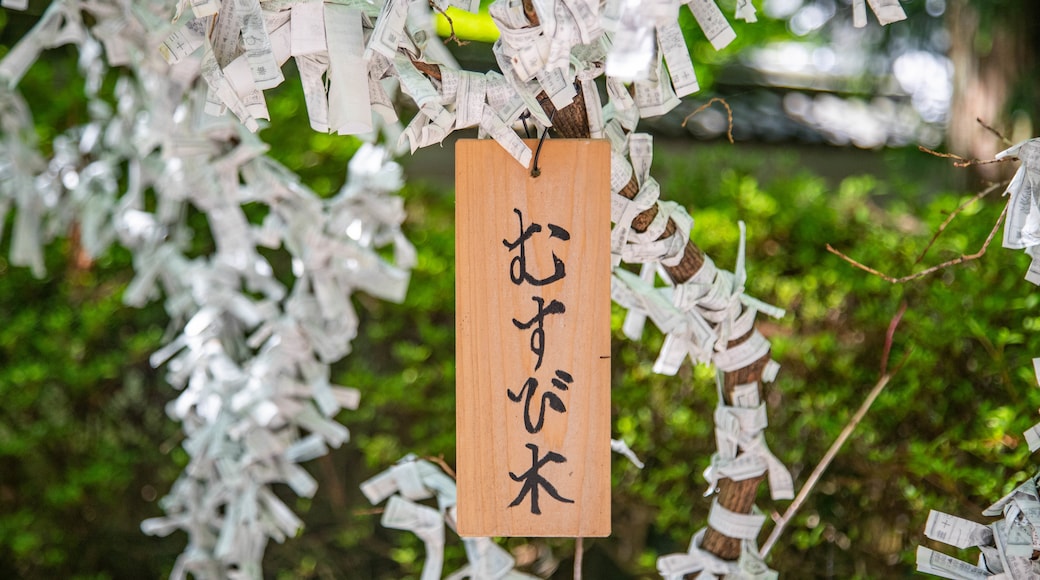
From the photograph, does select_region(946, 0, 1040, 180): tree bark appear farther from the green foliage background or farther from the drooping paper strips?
the drooping paper strips

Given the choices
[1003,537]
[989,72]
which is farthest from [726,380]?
[989,72]

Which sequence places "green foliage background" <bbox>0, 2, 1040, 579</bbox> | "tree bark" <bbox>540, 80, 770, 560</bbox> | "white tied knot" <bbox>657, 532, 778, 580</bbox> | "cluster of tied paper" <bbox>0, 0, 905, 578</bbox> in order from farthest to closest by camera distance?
1. "green foliage background" <bbox>0, 2, 1040, 579</bbox>
2. "white tied knot" <bbox>657, 532, 778, 580</bbox>
3. "tree bark" <bbox>540, 80, 770, 560</bbox>
4. "cluster of tied paper" <bbox>0, 0, 905, 578</bbox>

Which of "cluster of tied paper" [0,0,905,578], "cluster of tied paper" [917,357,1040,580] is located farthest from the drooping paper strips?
"cluster of tied paper" [917,357,1040,580]

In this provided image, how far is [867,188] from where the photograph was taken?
1.94 metres

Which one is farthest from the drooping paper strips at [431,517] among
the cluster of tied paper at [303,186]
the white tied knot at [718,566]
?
the white tied knot at [718,566]

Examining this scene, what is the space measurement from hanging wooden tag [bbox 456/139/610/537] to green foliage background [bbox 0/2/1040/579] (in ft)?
2.69

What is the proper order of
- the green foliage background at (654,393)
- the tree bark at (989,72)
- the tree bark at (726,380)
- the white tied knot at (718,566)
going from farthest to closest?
the tree bark at (989,72) < the green foliage background at (654,393) < the white tied knot at (718,566) < the tree bark at (726,380)

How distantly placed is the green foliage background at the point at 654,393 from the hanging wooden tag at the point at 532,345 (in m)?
0.82

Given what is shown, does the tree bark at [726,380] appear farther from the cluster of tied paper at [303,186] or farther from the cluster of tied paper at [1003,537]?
the cluster of tied paper at [1003,537]

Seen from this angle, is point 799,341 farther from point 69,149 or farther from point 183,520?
point 69,149

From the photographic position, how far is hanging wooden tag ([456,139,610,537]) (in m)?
0.89

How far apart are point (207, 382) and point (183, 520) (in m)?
0.25

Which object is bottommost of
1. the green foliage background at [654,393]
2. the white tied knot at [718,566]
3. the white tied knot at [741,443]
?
the green foliage background at [654,393]

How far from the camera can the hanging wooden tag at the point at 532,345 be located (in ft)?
2.93
